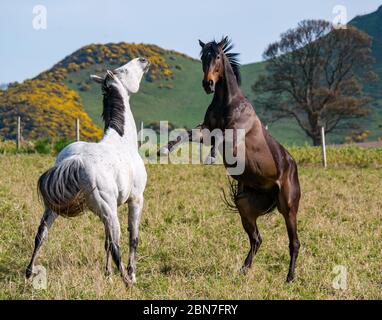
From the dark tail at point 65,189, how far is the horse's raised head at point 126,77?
50.4 inches

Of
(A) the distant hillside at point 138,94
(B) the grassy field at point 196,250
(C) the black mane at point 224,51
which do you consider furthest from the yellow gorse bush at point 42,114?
(C) the black mane at point 224,51

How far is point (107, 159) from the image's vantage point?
6.19m

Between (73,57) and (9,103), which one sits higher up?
(73,57)

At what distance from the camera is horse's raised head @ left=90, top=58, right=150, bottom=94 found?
6.87 m

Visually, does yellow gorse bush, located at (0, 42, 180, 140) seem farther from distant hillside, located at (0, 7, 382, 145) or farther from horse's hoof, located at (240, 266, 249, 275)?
horse's hoof, located at (240, 266, 249, 275)

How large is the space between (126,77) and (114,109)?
0.47 metres

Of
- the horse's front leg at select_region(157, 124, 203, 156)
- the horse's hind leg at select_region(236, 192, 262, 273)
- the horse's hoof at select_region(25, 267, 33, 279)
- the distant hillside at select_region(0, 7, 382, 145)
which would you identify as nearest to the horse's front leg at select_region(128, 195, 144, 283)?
the horse's front leg at select_region(157, 124, 203, 156)

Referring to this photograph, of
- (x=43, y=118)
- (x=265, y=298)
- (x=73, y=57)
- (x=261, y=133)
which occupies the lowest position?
(x=265, y=298)

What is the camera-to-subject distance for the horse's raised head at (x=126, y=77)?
22.6 feet

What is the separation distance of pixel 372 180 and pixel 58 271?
45.9ft

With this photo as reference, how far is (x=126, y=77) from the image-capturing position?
23.0 ft

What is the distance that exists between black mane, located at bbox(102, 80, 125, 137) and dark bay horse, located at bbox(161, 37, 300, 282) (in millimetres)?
768

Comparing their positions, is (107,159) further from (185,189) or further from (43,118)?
(43,118)
